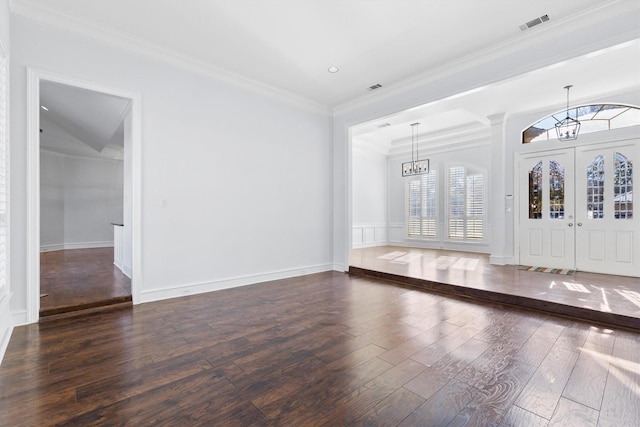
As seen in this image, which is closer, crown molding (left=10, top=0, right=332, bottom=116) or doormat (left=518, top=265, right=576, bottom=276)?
crown molding (left=10, top=0, right=332, bottom=116)

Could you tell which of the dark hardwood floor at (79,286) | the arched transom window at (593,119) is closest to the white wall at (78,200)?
the dark hardwood floor at (79,286)

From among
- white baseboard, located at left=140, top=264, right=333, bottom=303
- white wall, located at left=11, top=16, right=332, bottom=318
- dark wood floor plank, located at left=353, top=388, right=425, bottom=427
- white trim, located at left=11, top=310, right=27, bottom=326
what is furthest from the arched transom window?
white trim, located at left=11, top=310, right=27, bottom=326

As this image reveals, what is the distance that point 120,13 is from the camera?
Answer: 127 inches

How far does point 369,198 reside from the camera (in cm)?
953

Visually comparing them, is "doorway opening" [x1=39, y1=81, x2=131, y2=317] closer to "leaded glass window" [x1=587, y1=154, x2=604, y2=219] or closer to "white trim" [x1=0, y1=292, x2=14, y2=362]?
"white trim" [x1=0, y1=292, x2=14, y2=362]

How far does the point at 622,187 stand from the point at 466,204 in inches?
133

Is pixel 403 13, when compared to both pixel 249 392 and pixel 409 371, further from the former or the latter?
pixel 249 392

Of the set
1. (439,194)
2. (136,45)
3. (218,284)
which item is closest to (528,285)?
(218,284)

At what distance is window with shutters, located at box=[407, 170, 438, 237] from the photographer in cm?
894

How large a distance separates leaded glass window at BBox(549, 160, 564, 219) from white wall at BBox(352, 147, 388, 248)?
15.5 ft

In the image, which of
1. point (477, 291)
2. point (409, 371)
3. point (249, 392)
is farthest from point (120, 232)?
point (477, 291)

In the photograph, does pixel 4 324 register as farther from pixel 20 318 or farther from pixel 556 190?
pixel 556 190

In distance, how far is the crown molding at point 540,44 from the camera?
3.03 metres

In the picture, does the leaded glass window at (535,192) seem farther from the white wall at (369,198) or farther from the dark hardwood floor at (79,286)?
the dark hardwood floor at (79,286)
